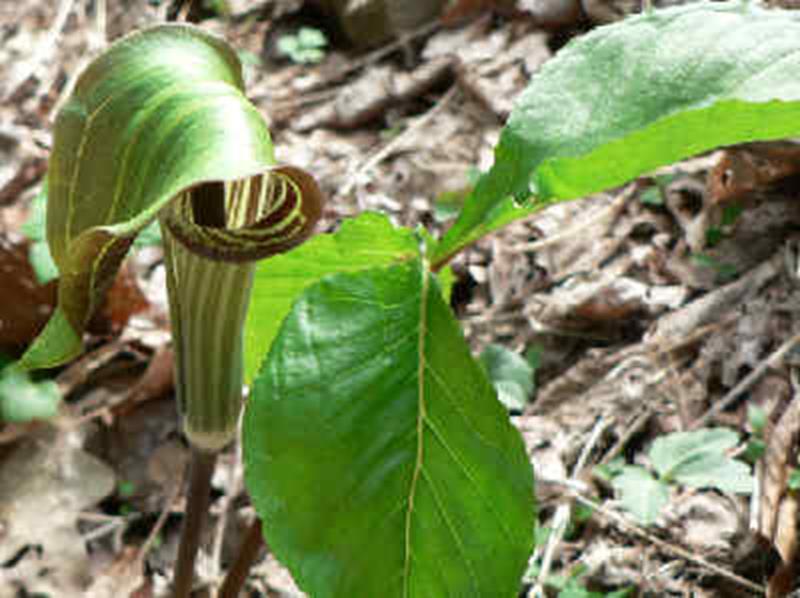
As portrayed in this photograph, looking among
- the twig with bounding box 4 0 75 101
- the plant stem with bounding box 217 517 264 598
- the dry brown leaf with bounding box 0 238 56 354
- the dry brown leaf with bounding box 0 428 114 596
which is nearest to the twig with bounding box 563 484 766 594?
the plant stem with bounding box 217 517 264 598

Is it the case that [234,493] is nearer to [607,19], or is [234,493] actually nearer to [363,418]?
[363,418]

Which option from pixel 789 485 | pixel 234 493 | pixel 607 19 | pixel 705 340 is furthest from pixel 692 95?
pixel 607 19

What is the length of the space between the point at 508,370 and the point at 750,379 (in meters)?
0.53

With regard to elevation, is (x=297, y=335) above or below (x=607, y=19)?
above

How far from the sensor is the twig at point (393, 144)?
3.21 meters

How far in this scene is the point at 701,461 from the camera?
1910 mm

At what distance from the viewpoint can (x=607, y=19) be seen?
323 cm

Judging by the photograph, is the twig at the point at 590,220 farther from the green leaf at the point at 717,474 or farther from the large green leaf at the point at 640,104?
the large green leaf at the point at 640,104

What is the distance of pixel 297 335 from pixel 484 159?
75.7 inches

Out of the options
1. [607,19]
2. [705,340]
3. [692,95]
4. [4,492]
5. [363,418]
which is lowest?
[4,492]

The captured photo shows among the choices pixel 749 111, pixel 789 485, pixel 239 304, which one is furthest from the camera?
pixel 789 485

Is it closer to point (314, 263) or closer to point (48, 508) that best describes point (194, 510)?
point (314, 263)

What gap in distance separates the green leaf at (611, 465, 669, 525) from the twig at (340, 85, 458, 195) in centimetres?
154

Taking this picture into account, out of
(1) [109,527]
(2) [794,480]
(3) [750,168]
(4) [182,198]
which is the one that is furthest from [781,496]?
(1) [109,527]
